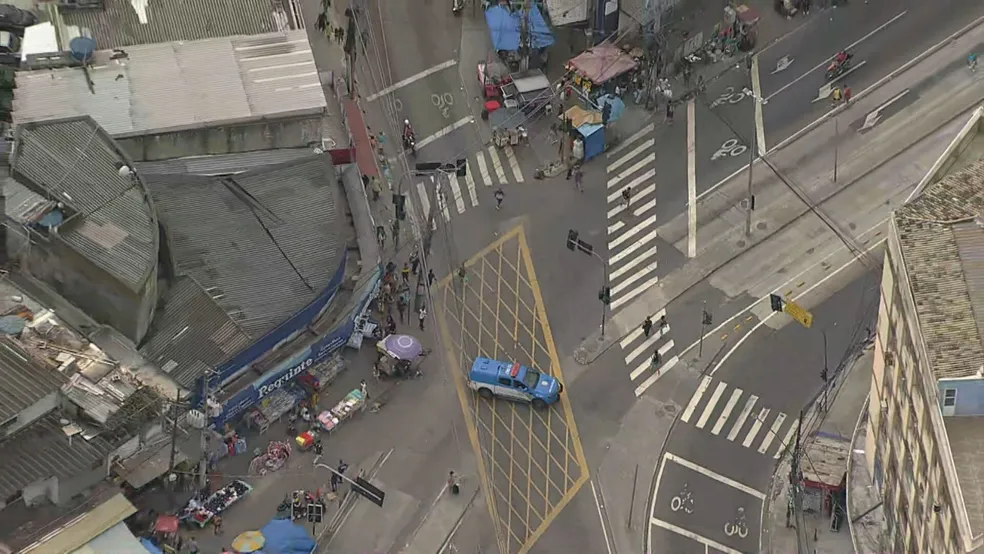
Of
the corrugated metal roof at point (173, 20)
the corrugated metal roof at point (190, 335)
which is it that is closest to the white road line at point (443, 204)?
the corrugated metal roof at point (173, 20)

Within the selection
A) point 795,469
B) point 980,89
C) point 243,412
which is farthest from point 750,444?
point 980,89

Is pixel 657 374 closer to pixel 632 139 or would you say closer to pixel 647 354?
pixel 647 354

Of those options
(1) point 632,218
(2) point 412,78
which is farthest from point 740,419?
(2) point 412,78

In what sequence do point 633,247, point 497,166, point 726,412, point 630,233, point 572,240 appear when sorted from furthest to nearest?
point 497,166
point 630,233
point 633,247
point 572,240
point 726,412

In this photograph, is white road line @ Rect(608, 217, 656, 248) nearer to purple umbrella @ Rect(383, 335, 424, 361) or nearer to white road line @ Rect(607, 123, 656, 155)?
white road line @ Rect(607, 123, 656, 155)

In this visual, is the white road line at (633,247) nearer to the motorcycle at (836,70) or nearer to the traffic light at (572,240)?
the traffic light at (572,240)

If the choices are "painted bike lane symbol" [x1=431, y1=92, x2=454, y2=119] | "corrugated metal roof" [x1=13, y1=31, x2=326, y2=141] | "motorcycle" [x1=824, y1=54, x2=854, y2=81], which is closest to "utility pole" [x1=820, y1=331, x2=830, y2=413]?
"motorcycle" [x1=824, y1=54, x2=854, y2=81]

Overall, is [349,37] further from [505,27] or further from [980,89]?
[980,89]
